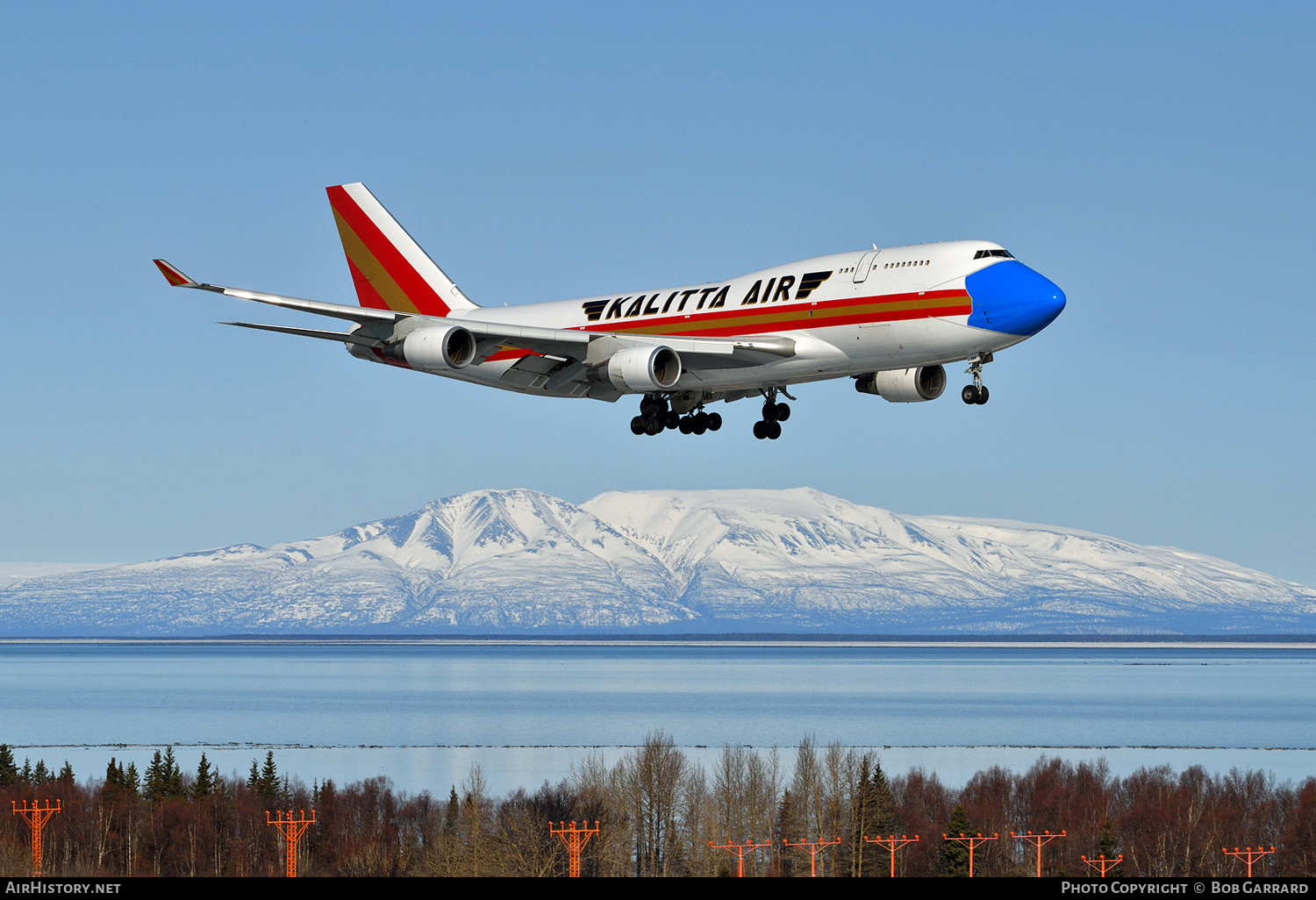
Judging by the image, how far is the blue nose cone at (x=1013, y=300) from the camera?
152 feet

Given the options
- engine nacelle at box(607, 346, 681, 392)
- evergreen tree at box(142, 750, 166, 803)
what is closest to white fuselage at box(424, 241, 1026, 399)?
engine nacelle at box(607, 346, 681, 392)

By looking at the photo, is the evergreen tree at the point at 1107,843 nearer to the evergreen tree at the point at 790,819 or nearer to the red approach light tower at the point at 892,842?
the red approach light tower at the point at 892,842

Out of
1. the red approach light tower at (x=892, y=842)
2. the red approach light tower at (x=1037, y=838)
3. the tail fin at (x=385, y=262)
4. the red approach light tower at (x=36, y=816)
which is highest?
the tail fin at (x=385, y=262)

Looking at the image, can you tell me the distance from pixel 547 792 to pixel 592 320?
117 m

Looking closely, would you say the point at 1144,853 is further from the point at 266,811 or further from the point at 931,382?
the point at 931,382

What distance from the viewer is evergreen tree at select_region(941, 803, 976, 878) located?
13612 centimetres

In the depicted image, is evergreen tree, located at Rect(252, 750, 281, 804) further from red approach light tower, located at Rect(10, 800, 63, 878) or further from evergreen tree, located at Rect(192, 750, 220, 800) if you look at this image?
red approach light tower, located at Rect(10, 800, 63, 878)

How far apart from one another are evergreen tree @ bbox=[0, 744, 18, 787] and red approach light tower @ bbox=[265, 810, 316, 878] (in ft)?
107

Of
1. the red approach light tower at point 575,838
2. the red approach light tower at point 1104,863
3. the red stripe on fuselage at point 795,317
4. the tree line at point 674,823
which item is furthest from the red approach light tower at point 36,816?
the red stripe on fuselage at point 795,317

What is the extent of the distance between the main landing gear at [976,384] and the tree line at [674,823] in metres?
88.1

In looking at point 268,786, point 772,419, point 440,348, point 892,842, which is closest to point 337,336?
point 440,348

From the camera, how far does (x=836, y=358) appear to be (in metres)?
49.8

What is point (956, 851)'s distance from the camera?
452 feet
